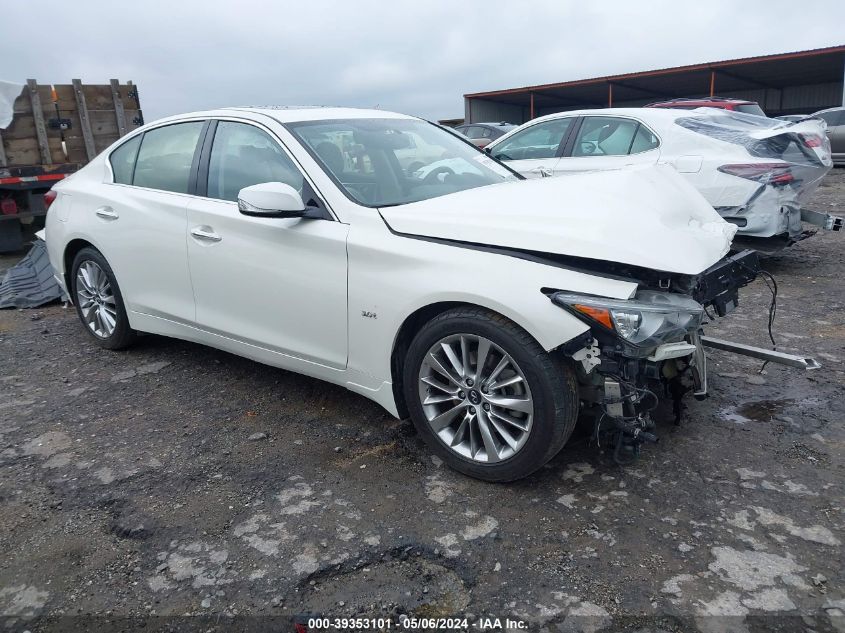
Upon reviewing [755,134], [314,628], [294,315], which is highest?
[755,134]

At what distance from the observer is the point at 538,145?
7.72m

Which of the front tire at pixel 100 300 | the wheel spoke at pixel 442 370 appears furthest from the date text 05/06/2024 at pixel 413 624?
the front tire at pixel 100 300

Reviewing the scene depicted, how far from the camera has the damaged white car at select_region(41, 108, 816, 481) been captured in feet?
9.08

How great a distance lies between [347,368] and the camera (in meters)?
3.41

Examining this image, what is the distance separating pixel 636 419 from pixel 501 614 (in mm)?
1040

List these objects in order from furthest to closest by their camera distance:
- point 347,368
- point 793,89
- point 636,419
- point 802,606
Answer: point 793,89 → point 347,368 → point 636,419 → point 802,606

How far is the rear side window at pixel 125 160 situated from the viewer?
15.3ft

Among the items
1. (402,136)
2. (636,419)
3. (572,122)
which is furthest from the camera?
(572,122)

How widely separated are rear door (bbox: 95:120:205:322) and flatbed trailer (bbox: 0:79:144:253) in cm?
470

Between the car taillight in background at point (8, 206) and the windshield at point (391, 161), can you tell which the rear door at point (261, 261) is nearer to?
the windshield at point (391, 161)

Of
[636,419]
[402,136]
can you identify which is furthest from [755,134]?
[636,419]

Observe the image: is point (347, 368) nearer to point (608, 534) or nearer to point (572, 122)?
point (608, 534)

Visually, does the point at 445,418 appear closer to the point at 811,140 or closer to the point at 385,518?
the point at 385,518

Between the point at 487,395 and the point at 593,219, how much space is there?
88cm
